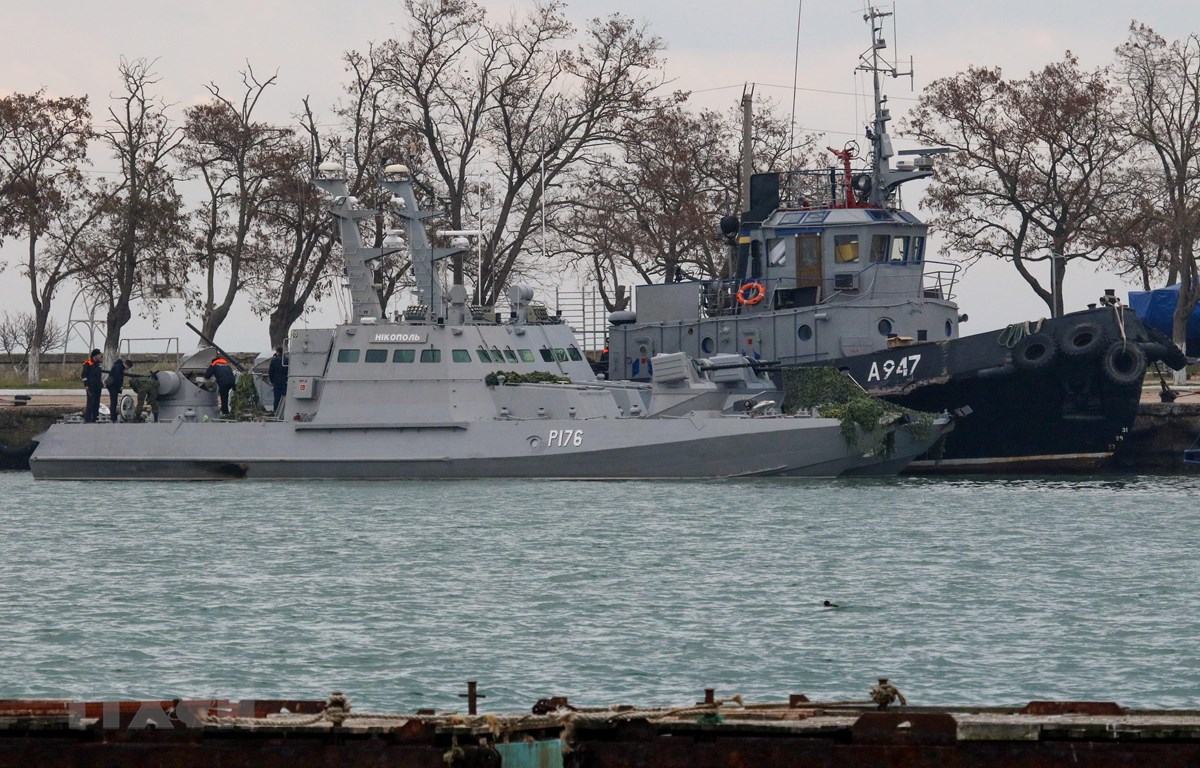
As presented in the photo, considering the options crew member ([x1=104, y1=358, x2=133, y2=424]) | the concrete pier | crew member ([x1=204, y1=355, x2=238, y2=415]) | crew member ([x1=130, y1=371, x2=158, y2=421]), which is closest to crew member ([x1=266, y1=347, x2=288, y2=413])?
crew member ([x1=204, y1=355, x2=238, y2=415])

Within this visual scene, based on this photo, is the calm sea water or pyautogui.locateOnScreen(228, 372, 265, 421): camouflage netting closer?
the calm sea water

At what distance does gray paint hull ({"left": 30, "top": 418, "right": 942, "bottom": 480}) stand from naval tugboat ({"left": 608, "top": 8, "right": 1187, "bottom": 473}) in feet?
7.20

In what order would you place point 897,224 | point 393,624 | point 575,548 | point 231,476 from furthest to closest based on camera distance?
point 897,224
point 231,476
point 575,548
point 393,624

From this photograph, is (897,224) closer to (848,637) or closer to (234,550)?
(234,550)

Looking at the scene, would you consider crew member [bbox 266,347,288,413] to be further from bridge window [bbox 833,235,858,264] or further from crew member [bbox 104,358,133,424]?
bridge window [bbox 833,235,858,264]

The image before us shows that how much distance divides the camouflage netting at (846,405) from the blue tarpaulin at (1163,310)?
52.8 ft

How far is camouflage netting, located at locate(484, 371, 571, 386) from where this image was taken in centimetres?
2761

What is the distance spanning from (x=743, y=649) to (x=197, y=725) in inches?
256

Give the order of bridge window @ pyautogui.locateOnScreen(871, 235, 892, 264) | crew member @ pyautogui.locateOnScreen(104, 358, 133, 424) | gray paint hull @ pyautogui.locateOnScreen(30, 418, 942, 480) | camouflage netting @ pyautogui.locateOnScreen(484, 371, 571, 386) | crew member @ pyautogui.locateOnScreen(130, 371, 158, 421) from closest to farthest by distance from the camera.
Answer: gray paint hull @ pyautogui.locateOnScreen(30, 418, 942, 480), camouflage netting @ pyautogui.locateOnScreen(484, 371, 571, 386), crew member @ pyautogui.locateOnScreen(130, 371, 158, 421), crew member @ pyautogui.locateOnScreen(104, 358, 133, 424), bridge window @ pyautogui.locateOnScreen(871, 235, 892, 264)

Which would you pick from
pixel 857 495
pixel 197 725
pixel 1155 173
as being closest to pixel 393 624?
pixel 197 725

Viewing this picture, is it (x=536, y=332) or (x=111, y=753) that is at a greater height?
(x=536, y=332)

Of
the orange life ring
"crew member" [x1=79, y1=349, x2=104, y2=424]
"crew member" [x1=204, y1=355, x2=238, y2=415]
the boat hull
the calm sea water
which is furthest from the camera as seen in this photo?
the orange life ring

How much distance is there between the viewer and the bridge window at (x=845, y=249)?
3150 cm

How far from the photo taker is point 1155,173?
4156cm
